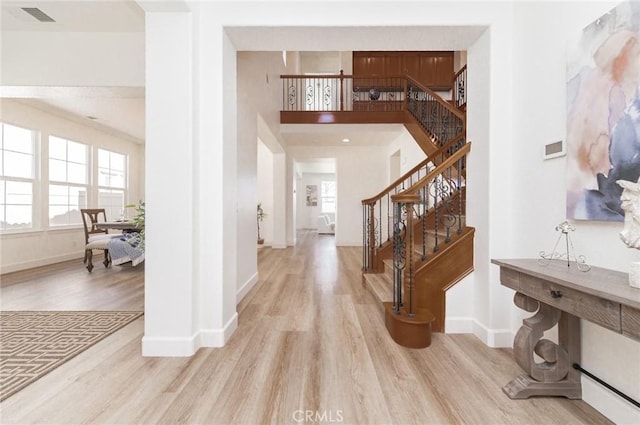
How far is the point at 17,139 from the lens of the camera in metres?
4.96

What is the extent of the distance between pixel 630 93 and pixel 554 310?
3.86ft

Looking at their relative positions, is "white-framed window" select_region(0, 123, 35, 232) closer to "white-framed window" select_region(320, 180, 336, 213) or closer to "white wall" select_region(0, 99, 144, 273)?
"white wall" select_region(0, 99, 144, 273)

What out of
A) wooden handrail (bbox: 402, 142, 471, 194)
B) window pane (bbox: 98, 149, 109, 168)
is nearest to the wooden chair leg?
window pane (bbox: 98, 149, 109, 168)

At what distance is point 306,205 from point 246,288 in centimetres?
1069

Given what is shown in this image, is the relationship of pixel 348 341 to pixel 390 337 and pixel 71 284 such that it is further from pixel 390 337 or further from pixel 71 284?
pixel 71 284

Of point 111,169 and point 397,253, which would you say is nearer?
point 397,253

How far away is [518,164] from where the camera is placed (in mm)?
2209

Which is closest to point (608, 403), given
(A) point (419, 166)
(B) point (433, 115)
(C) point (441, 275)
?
(C) point (441, 275)

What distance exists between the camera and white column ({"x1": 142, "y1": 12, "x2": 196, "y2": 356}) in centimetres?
209

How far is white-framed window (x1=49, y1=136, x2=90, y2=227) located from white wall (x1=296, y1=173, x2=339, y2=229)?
28.4 ft

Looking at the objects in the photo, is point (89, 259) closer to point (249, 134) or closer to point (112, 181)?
point (112, 181)

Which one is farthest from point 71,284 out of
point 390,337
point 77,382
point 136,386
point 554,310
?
point 554,310

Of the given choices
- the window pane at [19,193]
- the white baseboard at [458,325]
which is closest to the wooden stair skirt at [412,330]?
the white baseboard at [458,325]

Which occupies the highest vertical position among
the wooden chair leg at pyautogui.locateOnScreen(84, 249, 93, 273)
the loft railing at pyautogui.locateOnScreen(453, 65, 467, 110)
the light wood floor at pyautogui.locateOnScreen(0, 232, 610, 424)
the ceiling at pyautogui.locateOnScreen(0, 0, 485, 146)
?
the loft railing at pyautogui.locateOnScreen(453, 65, 467, 110)
